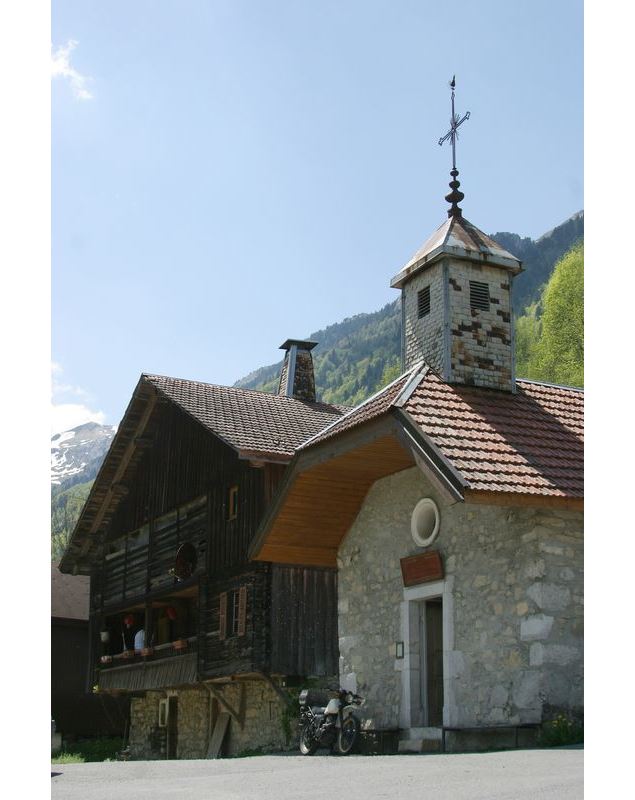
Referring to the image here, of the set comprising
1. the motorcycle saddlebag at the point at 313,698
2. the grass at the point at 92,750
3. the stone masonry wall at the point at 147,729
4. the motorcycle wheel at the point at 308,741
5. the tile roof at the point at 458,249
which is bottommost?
the grass at the point at 92,750

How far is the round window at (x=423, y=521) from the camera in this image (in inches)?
623

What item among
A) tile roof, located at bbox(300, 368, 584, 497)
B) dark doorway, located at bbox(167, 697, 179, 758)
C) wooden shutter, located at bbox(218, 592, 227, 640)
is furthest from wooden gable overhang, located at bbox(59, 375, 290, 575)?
tile roof, located at bbox(300, 368, 584, 497)

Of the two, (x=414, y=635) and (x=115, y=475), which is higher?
(x=115, y=475)

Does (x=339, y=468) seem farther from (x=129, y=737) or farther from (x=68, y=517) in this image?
(x=68, y=517)

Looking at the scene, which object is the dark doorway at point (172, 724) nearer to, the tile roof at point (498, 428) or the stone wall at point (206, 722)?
the stone wall at point (206, 722)

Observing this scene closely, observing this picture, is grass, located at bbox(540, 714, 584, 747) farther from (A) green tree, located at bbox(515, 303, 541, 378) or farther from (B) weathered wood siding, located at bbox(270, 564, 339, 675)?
(A) green tree, located at bbox(515, 303, 541, 378)

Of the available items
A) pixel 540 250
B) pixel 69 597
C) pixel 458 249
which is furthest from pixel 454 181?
pixel 540 250

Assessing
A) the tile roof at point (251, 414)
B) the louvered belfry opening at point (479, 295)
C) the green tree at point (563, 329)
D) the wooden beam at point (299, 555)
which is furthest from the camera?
the green tree at point (563, 329)

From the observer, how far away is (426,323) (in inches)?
695

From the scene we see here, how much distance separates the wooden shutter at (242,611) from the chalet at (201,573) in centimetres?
4

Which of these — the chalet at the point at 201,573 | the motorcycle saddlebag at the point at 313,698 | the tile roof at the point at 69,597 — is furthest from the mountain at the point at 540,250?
the motorcycle saddlebag at the point at 313,698

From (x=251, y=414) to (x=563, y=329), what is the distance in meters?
18.5

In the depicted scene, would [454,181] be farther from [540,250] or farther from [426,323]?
[540,250]

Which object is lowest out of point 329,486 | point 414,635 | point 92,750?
point 92,750
